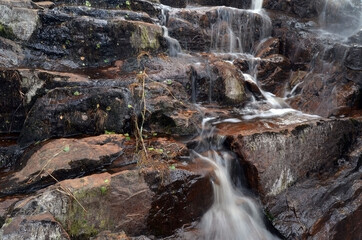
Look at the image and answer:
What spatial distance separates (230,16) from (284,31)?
2152 millimetres

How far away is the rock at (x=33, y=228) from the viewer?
9.15 ft

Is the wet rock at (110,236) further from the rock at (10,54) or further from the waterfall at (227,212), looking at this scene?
the rock at (10,54)

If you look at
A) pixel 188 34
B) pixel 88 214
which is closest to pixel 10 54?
pixel 88 214

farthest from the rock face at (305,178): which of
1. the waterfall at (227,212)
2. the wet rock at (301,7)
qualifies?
the wet rock at (301,7)

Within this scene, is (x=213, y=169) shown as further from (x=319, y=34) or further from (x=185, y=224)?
(x=319, y=34)

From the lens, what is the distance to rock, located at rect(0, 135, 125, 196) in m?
3.63

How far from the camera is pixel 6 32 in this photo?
238 inches

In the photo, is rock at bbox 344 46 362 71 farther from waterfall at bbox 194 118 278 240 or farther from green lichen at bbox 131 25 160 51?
green lichen at bbox 131 25 160 51

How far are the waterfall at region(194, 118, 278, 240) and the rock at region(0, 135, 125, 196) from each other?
5.25ft

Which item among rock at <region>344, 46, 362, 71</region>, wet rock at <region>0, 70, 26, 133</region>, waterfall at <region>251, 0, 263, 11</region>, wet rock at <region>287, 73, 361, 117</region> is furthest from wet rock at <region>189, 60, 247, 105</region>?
waterfall at <region>251, 0, 263, 11</region>

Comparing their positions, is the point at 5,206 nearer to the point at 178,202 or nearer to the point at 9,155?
→ the point at 9,155

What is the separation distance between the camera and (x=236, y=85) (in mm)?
7125

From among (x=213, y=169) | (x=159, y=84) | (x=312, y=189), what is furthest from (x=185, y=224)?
(x=159, y=84)

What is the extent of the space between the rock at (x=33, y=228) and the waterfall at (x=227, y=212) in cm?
204
